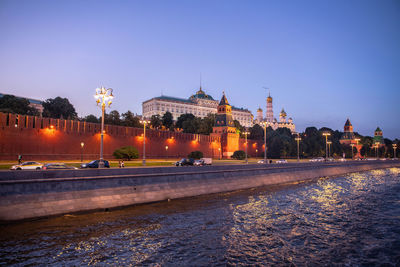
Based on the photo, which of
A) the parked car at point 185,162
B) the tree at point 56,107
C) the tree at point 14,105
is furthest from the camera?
the tree at point 56,107

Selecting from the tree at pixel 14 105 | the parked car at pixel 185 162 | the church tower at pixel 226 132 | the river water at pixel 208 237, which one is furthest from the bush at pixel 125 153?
the tree at pixel 14 105

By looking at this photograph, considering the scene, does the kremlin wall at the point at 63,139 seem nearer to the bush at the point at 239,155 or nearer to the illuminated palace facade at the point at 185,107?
the bush at the point at 239,155

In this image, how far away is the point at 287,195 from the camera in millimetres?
25078

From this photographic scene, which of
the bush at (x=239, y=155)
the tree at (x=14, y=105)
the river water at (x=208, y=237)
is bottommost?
the river water at (x=208, y=237)

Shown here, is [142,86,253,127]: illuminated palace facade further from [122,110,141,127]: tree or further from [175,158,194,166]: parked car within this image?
[175,158,194,166]: parked car

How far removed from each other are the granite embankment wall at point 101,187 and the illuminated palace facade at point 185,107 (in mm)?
126032

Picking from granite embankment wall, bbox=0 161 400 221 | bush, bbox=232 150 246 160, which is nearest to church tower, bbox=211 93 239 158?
bush, bbox=232 150 246 160

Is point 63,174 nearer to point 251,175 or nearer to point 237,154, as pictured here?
point 251,175

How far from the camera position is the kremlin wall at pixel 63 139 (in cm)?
3691

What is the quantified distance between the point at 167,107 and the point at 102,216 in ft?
471

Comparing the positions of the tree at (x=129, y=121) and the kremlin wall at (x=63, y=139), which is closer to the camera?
the kremlin wall at (x=63, y=139)

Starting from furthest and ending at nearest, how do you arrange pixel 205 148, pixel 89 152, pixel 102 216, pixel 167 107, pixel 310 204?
pixel 167 107 → pixel 205 148 → pixel 89 152 → pixel 310 204 → pixel 102 216

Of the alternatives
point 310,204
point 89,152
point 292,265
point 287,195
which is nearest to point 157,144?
point 89,152

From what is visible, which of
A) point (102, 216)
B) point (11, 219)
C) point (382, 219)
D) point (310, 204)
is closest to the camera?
point (11, 219)
